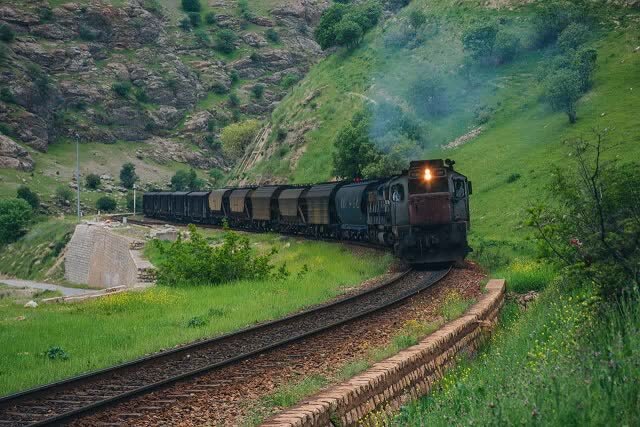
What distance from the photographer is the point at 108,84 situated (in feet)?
573

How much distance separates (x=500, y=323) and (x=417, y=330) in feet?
14.2

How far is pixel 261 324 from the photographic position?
17766 millimetres

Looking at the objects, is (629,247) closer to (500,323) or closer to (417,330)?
(417,330)

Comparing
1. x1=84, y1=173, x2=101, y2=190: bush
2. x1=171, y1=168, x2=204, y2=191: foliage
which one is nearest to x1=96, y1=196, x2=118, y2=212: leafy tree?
x1=84, y1=173, x2=101, y2=190: bush

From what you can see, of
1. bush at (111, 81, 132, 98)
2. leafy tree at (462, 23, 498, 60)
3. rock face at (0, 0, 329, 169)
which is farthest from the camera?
bush at (111, 81, 132, 98)

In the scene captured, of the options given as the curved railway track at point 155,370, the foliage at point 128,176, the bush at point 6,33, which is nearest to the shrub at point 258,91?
the foliage at point 128,176

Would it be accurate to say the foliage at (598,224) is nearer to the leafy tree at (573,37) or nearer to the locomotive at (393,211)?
the locomotive at (393,211)

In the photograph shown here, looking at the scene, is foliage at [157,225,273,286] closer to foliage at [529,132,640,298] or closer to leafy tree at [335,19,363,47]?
foliage at [529,132,640,298]

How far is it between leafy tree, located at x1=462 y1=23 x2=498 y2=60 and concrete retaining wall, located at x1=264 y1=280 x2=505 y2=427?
254 ft

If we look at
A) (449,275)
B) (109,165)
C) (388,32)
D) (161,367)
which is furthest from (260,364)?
(109,165)

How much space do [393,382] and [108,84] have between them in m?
173

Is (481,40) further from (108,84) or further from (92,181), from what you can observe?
(108,84)

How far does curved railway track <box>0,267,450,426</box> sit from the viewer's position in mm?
11227

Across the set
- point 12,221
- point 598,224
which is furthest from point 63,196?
point 598,224
